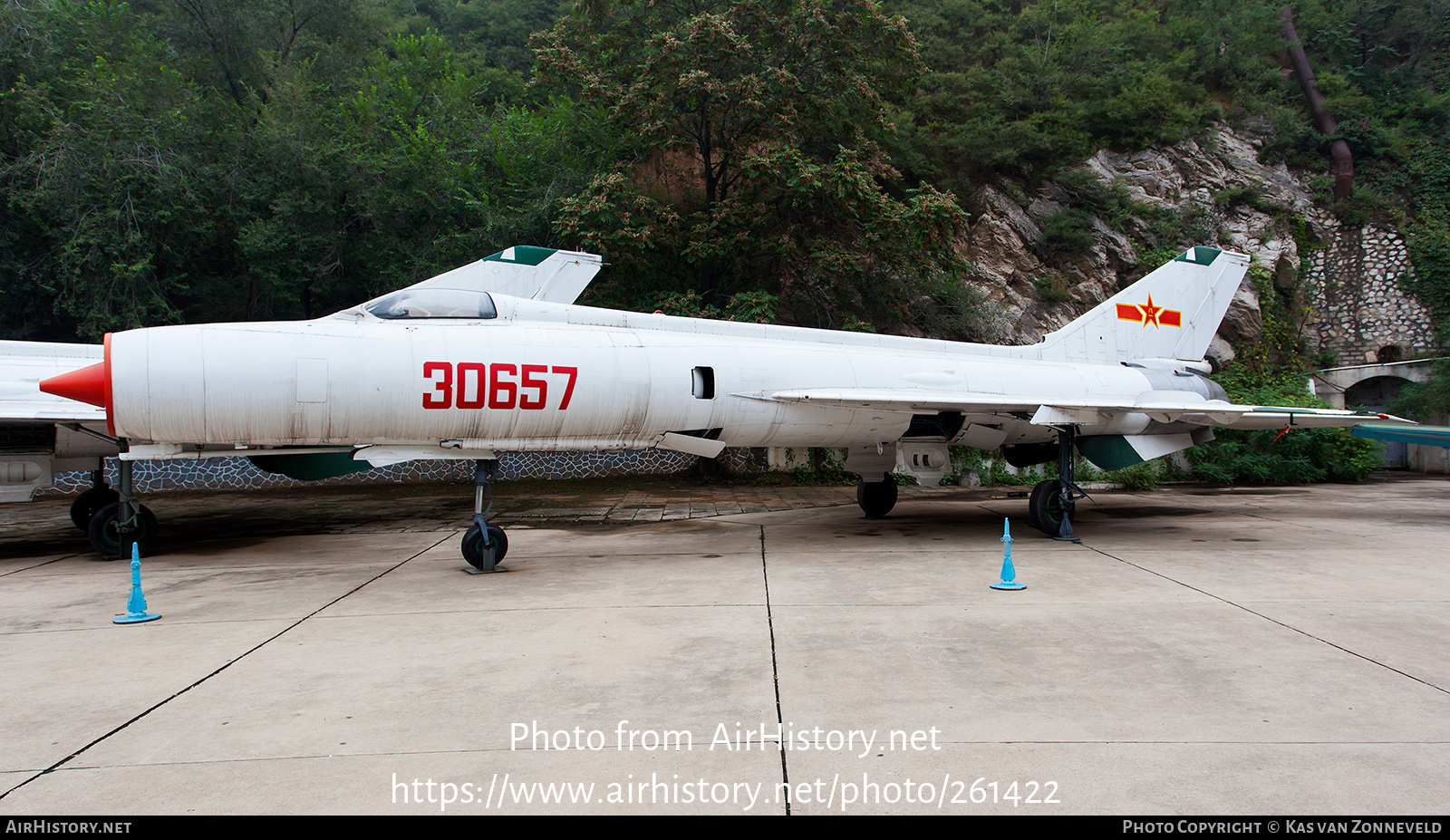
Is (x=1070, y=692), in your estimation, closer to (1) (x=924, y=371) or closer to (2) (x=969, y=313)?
(1) (x=924, y=371)

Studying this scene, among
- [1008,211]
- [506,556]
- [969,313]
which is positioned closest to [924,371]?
[506,556]

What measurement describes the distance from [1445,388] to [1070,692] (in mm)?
23728

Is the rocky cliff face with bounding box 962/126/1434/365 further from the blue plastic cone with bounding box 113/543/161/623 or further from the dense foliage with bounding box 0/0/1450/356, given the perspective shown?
the blue plastic cone with bounding box 113/543/161/623

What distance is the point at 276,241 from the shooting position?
52.6ft

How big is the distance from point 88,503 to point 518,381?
7.26 meters

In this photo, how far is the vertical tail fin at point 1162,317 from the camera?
11.4 metres

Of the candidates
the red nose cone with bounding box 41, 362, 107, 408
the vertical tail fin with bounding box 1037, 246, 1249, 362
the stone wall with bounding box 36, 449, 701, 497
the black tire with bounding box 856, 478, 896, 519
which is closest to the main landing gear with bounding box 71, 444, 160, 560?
the red nose cone with bounding box 41, 362, 107, 408

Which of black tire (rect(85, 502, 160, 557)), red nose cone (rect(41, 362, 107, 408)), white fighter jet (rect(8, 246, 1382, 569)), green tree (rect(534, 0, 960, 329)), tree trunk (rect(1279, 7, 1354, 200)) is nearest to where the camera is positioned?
red nose cone (rect(41, 362, 107, 408))

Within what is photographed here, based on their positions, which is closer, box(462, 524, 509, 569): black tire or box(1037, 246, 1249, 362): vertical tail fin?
box(462, 524, 509, 569): black tire

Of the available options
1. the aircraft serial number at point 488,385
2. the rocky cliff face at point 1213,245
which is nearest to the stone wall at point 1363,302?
the rocky cliff face at point 1213,245

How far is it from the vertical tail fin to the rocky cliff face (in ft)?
29.0

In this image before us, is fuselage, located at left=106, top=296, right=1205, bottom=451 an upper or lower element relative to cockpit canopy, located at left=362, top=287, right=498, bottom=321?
lower

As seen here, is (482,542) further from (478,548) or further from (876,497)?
(876,497)

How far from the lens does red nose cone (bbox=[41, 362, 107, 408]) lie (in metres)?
6.30
